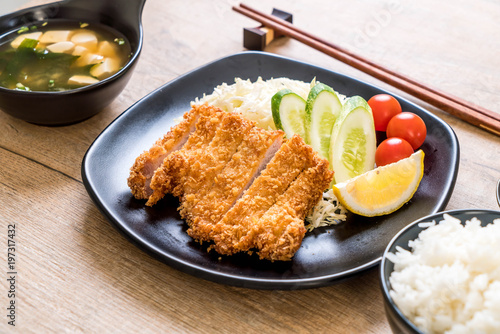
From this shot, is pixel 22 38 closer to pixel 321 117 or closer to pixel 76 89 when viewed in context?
pixel 76 89

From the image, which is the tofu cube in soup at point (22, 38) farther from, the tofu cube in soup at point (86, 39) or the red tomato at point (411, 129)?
the red tomato at point (411, 129)

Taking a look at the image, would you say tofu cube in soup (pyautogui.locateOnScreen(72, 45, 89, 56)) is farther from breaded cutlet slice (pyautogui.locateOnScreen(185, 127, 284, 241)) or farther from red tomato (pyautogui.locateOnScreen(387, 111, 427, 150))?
red tomato (pyautogui.locateOnScreen(387, 111, 427, 150))

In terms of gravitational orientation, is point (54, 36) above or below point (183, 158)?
above

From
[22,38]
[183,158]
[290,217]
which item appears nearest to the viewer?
[290,217]

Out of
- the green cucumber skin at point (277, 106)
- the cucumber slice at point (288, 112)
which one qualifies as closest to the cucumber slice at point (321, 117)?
the cucumber slice at point (288, 112)

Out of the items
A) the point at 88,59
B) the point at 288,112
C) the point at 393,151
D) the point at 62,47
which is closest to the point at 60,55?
the point at 62,47

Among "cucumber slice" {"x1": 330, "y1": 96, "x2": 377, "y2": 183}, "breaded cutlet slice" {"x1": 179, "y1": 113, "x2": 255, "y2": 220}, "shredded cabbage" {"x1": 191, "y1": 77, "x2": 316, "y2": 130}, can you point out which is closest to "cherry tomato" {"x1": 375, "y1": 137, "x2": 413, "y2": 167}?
"cucumber slice" {"x1": 330, "y1": 96, "x2": 377, "y2": 183}
